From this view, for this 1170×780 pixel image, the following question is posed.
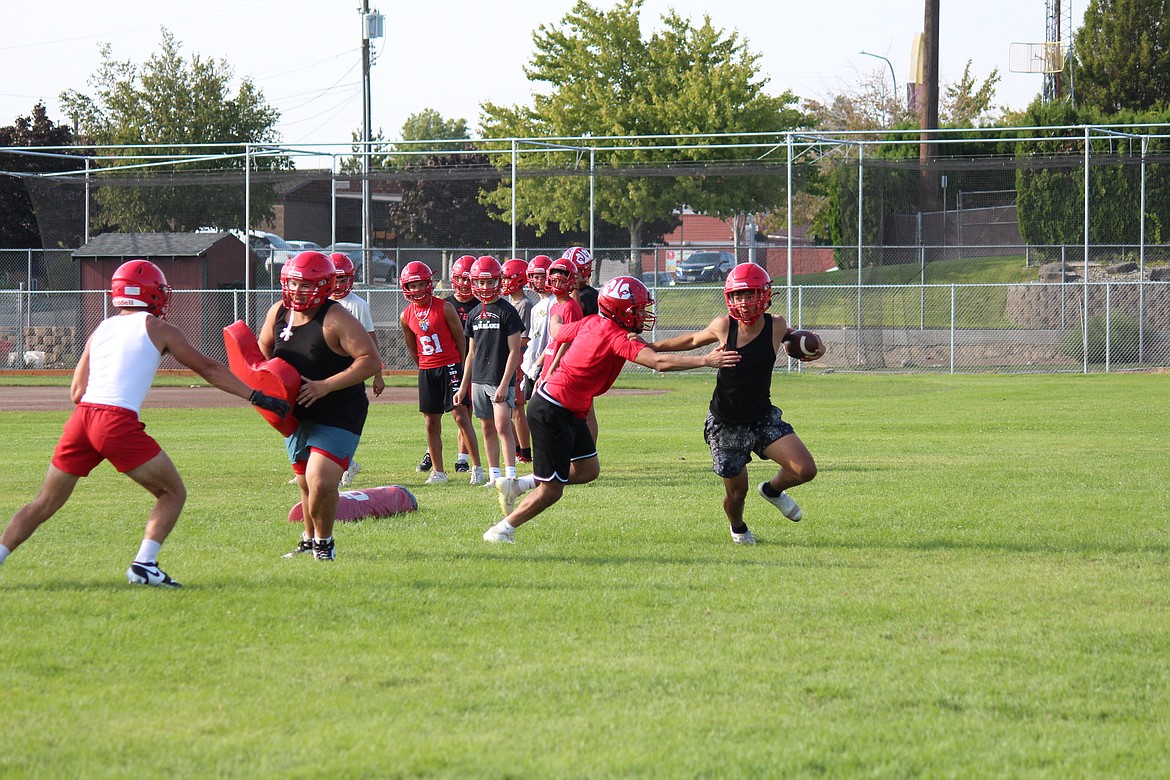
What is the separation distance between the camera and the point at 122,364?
23.3 ft

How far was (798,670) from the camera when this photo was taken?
18.1 ft

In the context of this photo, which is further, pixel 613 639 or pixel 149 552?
pixel 149 552

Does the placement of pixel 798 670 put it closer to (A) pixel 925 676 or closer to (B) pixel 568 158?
(A) pixel 925 676

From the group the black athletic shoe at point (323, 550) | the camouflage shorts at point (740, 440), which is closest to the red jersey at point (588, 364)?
the camouflage shorts at point (740, 440)

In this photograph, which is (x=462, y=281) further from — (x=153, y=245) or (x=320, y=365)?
(x=153, y=245)

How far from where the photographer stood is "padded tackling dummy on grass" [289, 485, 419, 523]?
9883mm

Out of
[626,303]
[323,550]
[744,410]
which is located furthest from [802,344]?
[323,550]

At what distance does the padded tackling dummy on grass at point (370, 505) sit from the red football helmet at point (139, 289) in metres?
2.77

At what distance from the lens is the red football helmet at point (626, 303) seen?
8328 millimetres

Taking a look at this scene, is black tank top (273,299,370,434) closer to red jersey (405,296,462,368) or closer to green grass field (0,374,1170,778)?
green grass field (0,374,1170,778)

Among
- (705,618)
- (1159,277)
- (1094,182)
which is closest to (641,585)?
(705,618)

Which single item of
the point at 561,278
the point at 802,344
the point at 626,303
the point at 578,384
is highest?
the point at 561,278

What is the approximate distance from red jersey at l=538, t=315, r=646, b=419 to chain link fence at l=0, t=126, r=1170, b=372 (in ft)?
69.9

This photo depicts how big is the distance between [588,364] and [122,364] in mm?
2945
